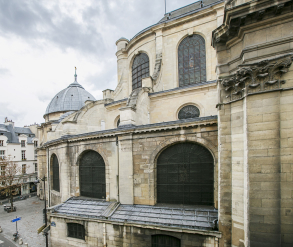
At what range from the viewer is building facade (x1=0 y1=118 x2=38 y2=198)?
3353 cm

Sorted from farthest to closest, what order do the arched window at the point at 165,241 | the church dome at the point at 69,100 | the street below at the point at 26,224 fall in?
the church dome at the point at 69,100
the street below at the point at 26,224
the arched window at the point at 165,241

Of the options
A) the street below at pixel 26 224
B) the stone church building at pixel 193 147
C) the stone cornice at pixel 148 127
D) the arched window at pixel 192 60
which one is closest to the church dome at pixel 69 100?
the street below at pixel 26 224

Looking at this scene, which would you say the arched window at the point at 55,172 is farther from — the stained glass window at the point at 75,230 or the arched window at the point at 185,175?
the arched window at the point at 185,175

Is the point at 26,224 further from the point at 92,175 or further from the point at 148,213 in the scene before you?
the point at 148,213

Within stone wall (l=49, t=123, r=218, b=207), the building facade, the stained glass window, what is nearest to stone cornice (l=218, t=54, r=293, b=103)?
stone wall (l=49, t=123, r=218, b=207)

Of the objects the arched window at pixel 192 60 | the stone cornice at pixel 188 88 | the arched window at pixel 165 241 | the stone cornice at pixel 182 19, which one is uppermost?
the stone cornice at pixel 182 19

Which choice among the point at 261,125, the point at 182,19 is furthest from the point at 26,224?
the point at 182,19

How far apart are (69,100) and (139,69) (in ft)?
64.7

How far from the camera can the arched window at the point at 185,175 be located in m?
8.91

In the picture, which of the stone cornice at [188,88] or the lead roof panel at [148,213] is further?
the stone cornice at [188,88]

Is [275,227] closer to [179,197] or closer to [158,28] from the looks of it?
[179,197]

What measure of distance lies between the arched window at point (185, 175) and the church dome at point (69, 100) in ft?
85.0

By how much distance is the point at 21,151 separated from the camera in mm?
36344

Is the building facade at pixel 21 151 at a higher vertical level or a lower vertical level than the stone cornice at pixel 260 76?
lower
